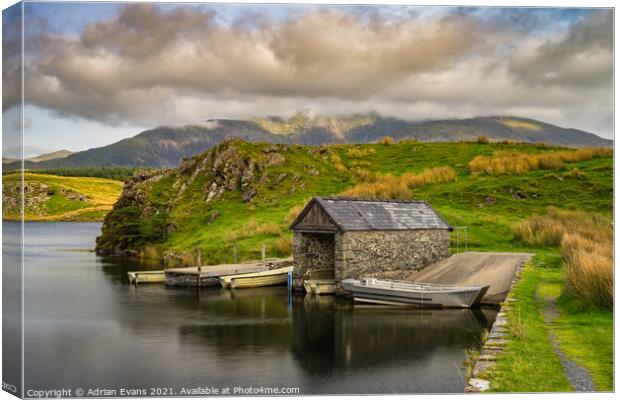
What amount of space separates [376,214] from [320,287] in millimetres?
4117

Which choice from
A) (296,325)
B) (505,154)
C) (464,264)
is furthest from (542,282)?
(505,154)

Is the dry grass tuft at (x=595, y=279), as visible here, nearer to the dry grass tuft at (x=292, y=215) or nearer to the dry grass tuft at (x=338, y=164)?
the dry grass tuft at (x=292, y=215)

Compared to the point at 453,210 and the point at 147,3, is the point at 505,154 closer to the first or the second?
the point at 453,210

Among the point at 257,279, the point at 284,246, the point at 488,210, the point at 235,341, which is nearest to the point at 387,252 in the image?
the point at 257,279

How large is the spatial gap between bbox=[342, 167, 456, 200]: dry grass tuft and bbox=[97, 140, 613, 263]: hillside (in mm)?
117

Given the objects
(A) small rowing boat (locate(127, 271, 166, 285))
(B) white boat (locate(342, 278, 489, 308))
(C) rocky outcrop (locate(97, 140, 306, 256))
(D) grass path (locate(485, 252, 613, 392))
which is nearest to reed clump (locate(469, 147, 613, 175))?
(C) rocky outcrop (locate(97, 140, 306, 256))

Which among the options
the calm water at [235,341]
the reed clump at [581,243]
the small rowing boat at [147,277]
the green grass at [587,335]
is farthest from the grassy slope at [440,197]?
the green grass at [587,335]

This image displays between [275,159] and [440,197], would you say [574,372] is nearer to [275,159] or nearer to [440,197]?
[440,197]

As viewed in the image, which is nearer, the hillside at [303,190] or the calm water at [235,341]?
the calm water at [235,341]

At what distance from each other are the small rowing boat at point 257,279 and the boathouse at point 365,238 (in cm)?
227

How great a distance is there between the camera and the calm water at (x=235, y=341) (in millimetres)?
14156

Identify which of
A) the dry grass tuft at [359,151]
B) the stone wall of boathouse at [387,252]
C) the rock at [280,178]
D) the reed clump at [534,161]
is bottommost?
the stone wall of boathouse at [387,252]

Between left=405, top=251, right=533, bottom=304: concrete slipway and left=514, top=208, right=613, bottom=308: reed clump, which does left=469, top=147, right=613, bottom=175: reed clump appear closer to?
left=514, top=208, right=613, bottom=308: reed clump

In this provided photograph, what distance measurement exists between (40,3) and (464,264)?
2160 centimetres
